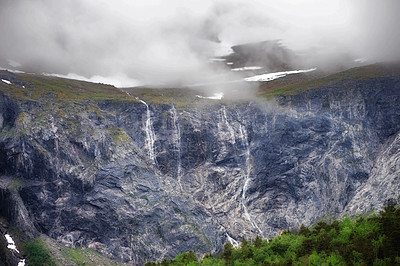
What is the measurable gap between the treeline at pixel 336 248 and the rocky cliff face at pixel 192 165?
5573cm

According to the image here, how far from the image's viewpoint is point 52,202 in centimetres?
15525

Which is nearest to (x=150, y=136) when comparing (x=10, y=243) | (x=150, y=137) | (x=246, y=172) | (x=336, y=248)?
(x=150, y=137)

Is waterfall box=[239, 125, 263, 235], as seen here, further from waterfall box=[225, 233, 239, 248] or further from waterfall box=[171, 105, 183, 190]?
waterfall box=[171, 105, 183, 190]

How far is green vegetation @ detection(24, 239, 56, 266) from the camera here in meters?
138

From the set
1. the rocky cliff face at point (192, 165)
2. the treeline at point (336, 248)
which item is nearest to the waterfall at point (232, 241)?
the rocky cliff face at point (192, 165)

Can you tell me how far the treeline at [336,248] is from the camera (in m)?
60.7

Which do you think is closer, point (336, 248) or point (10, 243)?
point (336, 248)

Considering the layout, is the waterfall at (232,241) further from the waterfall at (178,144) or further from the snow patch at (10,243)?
the snow patch at (10,243)

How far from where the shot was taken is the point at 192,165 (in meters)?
180

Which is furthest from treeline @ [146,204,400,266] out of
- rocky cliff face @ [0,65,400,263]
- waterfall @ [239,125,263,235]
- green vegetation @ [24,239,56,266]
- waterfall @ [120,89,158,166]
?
waterfall @ [120,89,158,166]

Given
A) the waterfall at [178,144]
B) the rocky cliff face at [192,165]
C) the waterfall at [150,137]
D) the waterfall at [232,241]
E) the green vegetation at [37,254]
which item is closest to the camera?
the green vegetation at [37,254]

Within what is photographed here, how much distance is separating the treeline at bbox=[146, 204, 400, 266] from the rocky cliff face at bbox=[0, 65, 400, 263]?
5573cm

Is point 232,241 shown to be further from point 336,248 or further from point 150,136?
point 336,248

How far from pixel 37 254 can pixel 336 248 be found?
4167 inches
